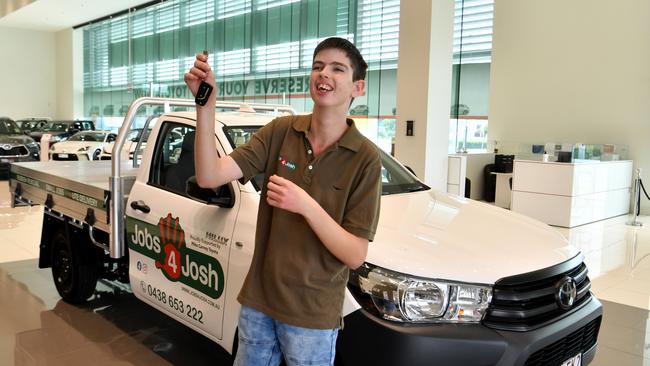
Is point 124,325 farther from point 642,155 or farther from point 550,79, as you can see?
point 550,79

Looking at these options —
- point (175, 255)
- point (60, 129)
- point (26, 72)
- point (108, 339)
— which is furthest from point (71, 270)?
point (26, 72)

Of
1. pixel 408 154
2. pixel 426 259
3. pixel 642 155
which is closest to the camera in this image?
pixel 426 259

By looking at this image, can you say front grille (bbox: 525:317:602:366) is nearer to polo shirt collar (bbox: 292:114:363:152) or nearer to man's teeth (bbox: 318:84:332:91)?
polo shirt collar (bbox: 292:114:363:152)

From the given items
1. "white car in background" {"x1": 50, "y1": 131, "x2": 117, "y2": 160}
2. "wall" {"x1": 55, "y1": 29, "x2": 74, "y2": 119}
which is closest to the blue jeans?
"white car in background" {"x1": 50, "y1": 131, "x2": 117, "y2": 160}

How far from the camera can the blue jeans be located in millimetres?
1581

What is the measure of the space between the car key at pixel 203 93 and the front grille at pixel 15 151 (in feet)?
39.1

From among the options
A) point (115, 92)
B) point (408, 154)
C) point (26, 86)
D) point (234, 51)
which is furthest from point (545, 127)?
point (26, 86)

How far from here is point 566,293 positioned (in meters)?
2.31

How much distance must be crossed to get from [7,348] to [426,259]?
106 inches

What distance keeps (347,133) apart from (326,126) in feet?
0.21

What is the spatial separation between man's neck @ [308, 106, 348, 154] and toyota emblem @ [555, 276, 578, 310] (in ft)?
4.12

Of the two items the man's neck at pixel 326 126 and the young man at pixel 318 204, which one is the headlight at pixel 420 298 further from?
the man's neck at pixel 326 126

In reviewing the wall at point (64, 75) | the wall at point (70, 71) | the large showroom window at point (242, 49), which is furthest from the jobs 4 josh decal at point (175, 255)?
the wall at point (64, 75)

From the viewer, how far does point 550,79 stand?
12.2 meters
